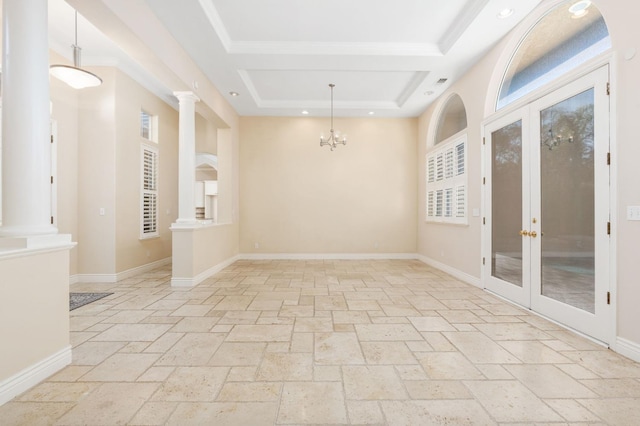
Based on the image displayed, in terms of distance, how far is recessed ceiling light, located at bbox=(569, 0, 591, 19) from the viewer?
2.67 m

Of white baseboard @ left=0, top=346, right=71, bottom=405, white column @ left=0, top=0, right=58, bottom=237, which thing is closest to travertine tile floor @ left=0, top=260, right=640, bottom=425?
white baseboard @ left=0, top=346, right=71, bottom=405

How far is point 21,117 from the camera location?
1864 millimetres

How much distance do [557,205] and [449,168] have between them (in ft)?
8.14

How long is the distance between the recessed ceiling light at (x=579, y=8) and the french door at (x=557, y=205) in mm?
690

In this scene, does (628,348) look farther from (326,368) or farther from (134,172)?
(134,172)

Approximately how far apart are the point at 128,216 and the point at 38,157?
10.9 ft

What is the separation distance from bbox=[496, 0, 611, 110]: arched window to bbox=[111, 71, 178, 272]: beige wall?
5744mm

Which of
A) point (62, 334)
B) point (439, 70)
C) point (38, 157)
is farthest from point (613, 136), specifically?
point (62, 334)

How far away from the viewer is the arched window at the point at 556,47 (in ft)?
8.55

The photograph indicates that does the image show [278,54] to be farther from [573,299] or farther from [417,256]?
[417,256]

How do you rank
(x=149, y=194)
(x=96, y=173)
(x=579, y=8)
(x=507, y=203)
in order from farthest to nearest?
(x=149, y=194) < (x=96, y=173) < (x=507, y=203) < (x=579, y=8)

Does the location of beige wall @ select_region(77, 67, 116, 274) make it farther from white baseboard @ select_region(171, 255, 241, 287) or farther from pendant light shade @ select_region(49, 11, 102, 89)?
white baseboard @ select_region(171, 255, 241, 287)

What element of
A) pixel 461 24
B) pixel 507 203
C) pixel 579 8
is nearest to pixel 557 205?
pixel 507 203

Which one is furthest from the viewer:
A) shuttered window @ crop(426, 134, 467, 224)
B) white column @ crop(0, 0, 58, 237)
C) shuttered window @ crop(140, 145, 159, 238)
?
shuttered window @ crop(140, 145, 159, 238)
